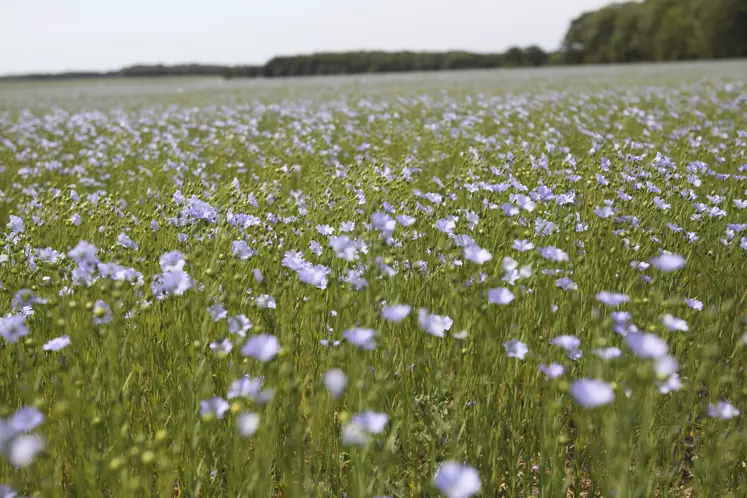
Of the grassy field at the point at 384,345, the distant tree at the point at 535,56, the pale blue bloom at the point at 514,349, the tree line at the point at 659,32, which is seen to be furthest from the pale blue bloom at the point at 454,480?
the distant tree at the point at 535,56

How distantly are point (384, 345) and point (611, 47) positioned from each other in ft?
148

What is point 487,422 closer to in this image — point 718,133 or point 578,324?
point 578,324

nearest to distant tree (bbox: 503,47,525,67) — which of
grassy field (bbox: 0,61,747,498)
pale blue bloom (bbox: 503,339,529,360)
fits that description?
grassy field (bbox: 0,61,747,498)

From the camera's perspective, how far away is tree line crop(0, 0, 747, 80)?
1436 inches

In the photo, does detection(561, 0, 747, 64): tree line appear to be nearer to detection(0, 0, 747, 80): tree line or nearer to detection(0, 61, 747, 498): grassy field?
detection(0, 0, 747, 80): tree line

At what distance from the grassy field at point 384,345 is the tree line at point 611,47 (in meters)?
38.9

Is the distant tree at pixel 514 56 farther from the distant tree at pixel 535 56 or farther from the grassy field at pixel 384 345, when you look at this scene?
the grassy field at pixel 384 345

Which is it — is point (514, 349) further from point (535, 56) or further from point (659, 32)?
point (535, 56)

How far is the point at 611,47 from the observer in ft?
137

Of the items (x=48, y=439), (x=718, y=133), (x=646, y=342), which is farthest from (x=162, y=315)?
(x=718, y=133)

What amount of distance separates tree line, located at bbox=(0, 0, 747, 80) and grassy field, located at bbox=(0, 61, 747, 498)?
38.9 metres

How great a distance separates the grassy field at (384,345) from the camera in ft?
4.84

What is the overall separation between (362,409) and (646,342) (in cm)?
65

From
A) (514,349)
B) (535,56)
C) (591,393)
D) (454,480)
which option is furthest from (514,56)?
(454,480)
